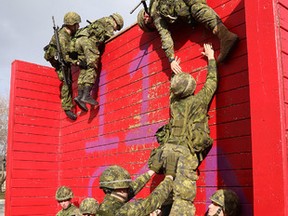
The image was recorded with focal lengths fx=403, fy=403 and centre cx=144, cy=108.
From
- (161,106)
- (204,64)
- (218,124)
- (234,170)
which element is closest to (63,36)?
(161,106)

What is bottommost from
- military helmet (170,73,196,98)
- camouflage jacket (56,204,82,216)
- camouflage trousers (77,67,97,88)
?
camouflage jacket (56,204,82,216)

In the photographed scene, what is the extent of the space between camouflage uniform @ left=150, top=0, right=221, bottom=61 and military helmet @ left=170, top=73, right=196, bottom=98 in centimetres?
53

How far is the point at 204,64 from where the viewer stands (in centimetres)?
480

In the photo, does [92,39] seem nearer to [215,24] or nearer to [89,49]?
[89,49]

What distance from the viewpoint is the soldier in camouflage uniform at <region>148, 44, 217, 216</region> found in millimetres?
4277

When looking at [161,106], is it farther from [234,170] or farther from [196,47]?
[234,170]

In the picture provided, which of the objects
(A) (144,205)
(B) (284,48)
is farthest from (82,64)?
(B) (284,48)

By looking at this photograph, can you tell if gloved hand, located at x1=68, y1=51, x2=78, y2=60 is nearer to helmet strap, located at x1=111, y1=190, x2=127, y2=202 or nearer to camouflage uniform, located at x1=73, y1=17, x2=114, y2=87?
camouflage uniform, located at x1=73, y1=17, x2=114, y2=87

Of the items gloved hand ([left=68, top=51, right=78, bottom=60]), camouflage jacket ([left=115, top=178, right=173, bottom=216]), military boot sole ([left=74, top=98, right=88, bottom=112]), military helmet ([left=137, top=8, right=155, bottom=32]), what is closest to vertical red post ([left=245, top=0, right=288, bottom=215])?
camouflage jacket ([left=115, top=178, right=173, bottom=216])

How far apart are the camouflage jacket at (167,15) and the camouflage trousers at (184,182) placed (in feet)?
4.28

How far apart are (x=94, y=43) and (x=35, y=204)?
11.4 feet

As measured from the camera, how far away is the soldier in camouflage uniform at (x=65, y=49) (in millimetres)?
7664

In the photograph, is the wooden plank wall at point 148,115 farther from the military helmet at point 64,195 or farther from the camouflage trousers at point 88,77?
the military helmet at point 64,195

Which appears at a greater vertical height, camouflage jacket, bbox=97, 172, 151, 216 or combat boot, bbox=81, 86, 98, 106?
combat boot, bbox=81, 86, 98, 106
